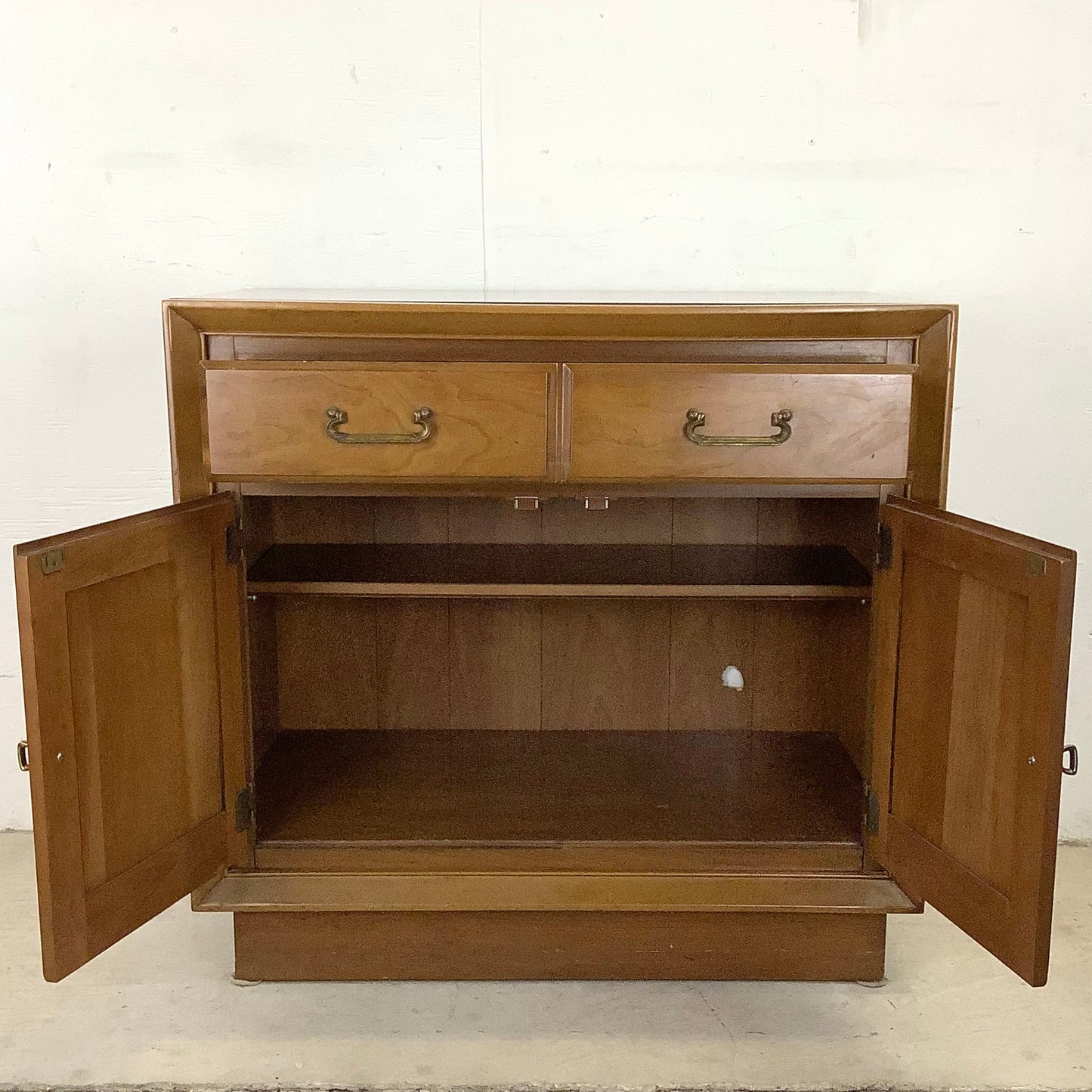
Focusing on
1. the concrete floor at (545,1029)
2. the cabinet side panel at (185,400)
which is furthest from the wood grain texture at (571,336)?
the concrete floor at (545,1029)

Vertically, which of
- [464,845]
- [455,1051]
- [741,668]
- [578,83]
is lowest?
[455,1051]

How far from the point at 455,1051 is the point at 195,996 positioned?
49cm

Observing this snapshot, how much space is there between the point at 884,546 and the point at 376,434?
2.72ft

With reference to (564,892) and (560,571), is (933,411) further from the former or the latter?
(564,892)

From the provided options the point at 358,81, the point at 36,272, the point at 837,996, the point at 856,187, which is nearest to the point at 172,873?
the point at 837,996

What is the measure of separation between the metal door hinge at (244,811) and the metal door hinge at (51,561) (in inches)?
22.6

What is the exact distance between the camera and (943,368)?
5.24ft

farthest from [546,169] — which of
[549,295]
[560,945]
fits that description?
[560,945]

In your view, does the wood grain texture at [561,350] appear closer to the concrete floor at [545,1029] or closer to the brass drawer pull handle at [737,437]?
the brass drawer pull handle at [737,437]

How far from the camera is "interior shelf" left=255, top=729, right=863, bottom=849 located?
1836mm

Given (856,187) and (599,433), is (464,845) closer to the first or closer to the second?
(599,433)

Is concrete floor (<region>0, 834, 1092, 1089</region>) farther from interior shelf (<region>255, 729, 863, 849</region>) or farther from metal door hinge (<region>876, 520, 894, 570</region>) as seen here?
metal door hinge (<region>876, 520, 894, 570</region>)

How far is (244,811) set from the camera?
5.69ft

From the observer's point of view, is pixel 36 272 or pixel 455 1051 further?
pixel 36 272
